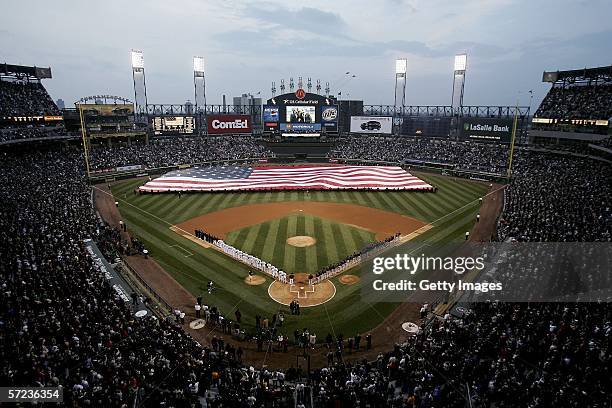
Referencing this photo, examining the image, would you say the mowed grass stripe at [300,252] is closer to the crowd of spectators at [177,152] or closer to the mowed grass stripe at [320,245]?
the mowed grass stripe at [320,245]

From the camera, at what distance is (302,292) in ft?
78.6

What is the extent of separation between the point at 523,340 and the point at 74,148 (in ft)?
228

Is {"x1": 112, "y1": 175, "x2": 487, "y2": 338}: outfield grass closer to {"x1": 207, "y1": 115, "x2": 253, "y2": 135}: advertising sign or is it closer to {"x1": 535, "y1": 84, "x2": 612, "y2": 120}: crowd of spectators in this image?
{"x1": 535, "y1": 84, "x2": 612, "y2": 120}: crowd of spectators

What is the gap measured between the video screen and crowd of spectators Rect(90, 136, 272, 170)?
1044 cm

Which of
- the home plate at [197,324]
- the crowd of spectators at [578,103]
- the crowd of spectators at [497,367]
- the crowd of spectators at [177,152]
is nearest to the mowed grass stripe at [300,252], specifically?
the home plate at [197,324]

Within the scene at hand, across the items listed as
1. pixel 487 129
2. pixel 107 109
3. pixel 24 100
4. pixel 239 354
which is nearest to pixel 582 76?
pixel 487 129

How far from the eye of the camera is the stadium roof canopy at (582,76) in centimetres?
5608

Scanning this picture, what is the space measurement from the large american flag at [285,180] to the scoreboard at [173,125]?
2359 cm

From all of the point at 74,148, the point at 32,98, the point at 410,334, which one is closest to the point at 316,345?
the point at 410,334

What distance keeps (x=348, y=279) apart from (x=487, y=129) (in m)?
55.2

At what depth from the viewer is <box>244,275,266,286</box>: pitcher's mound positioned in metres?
25.2

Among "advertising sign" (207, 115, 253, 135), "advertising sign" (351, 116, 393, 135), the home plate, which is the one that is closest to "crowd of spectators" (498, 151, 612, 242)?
the home plate

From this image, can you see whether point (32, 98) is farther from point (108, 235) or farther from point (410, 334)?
point (410, 334)

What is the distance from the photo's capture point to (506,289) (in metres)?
20.3
